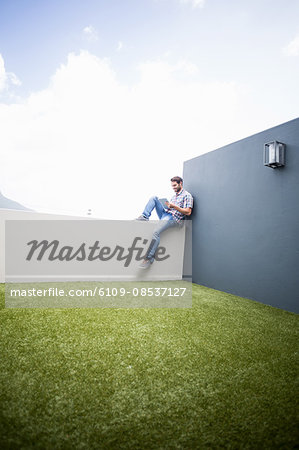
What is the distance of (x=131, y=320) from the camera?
78.4 inches

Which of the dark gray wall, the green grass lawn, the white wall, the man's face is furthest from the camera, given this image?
the man's face

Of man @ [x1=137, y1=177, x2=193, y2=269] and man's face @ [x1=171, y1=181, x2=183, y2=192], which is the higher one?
man's face @ [x1=171, y1=181, x2=183, y2=192]

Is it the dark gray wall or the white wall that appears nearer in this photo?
Result: the dark gray wall

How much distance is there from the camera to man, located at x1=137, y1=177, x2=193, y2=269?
12.2 ft

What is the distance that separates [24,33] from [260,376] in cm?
795

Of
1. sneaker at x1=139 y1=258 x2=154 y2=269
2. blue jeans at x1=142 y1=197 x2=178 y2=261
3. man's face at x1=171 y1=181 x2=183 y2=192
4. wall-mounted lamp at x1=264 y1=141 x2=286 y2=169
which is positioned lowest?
sneaker at x1=139 y1=258 x2=154 y2=269

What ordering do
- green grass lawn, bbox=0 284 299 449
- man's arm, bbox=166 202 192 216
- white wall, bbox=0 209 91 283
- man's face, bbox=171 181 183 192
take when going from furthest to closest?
man's face, bbox=171 181 183 192
man's arm, bbox=166 202 192 216
white wall, bbox=0 209 91 283
green grass lawn, bbox=0 284 299 449

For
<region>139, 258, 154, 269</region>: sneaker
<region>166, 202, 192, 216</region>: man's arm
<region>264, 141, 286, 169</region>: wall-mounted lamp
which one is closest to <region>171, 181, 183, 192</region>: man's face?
<region>166, 202, 192, 216</region>: man's arm

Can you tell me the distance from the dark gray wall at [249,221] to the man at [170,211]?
219mm

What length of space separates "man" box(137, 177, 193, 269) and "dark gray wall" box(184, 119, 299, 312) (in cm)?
22

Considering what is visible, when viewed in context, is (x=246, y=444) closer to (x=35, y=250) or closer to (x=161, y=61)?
(x=35, y=250)

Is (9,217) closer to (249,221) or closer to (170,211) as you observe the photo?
(170,211)

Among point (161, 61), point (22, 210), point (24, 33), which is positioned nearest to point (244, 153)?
point (22, 210)

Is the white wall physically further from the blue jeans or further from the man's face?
the man's face
